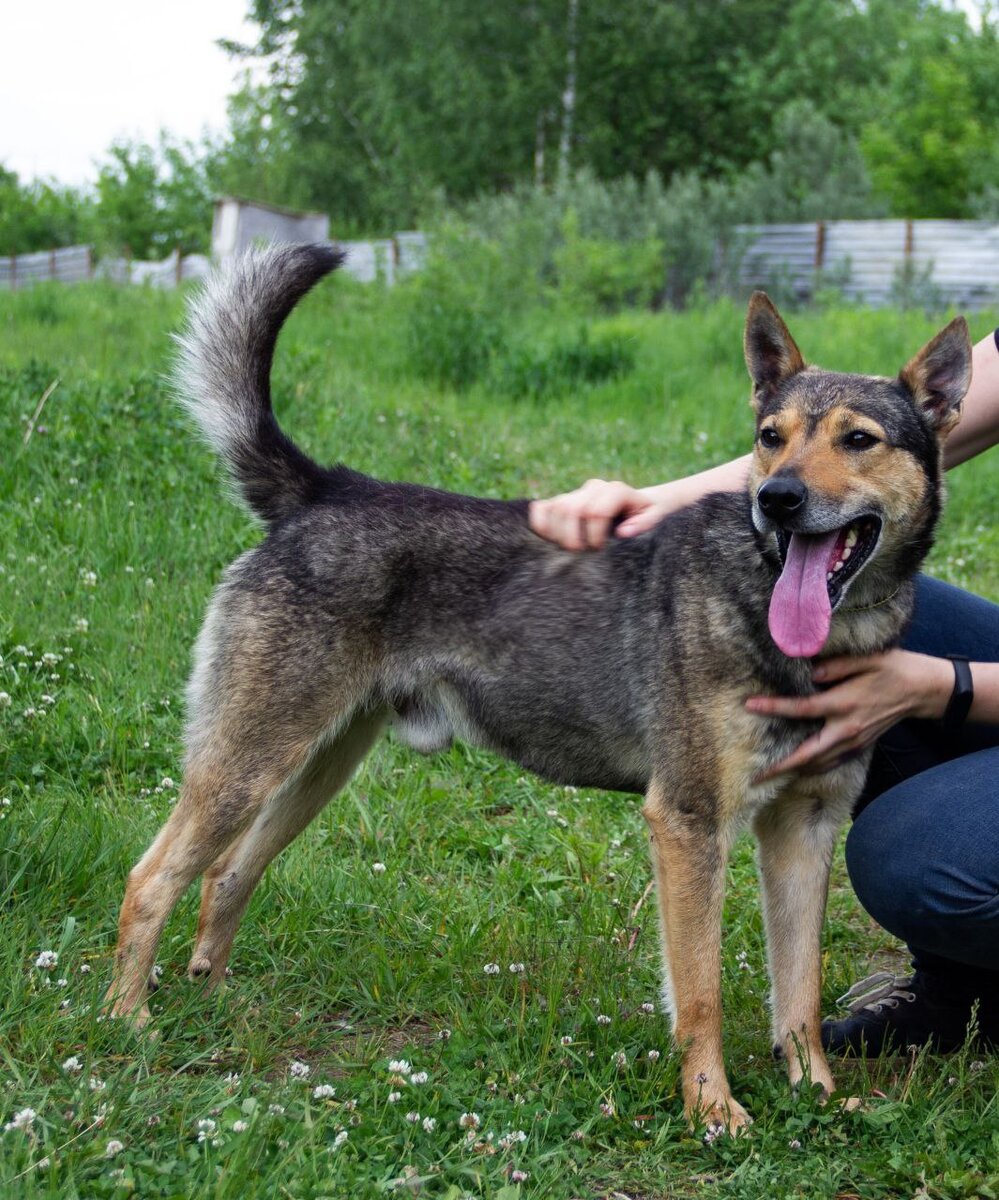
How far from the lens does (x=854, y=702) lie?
2812mm

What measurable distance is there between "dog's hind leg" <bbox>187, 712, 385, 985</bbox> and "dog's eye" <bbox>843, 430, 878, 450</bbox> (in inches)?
54.7

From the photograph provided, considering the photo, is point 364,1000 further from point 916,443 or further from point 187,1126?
point 916,443

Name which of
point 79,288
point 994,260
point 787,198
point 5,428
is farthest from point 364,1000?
point 787,198

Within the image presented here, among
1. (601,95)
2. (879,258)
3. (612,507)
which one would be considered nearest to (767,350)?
(612,507)

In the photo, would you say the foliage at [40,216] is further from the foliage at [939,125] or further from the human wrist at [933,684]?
the human wrist at [933,684]

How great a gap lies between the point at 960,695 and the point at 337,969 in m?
1.70

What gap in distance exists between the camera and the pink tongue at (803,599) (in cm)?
263

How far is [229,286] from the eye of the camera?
3.22m

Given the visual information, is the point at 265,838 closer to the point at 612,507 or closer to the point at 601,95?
the point at 612,507

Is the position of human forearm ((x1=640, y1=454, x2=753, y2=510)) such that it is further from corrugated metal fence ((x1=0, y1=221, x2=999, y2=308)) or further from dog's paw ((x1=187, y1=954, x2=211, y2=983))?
corrugated metal fence ((x1=0, y1=221, x2=999, y2=308))

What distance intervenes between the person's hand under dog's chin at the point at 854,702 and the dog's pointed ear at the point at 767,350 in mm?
727

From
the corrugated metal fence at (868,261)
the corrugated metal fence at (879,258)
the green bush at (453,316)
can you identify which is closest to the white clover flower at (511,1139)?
the green bush at (453,316)

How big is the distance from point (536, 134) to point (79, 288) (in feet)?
80.2

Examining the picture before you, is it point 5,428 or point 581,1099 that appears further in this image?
point 5,428
